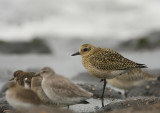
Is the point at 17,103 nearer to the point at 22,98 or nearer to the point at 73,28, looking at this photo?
the point at 22,98

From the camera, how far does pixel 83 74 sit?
17625 mm

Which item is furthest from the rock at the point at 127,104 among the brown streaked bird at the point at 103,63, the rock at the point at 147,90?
the rock at the point at 147,90

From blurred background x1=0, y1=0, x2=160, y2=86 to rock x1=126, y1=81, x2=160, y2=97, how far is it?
10567 mm

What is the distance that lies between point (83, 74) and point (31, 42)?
364 inches

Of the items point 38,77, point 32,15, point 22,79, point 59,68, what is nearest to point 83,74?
point 59,68

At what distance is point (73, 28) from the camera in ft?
97.7

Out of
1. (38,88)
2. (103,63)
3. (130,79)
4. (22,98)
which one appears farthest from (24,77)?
(130,79)

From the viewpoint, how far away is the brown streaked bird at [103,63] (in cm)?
980

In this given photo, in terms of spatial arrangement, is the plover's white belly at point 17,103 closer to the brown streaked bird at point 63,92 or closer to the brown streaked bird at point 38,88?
the brown streaked bird at point 63,92

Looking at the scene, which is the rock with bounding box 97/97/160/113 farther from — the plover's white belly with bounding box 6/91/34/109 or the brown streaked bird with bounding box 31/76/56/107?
the plover's white belly with bounding box 6/91/34/109

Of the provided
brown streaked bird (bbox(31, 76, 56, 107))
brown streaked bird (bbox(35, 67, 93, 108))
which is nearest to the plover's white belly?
brown streaked bird (bbox(35, 67, 93, 108))

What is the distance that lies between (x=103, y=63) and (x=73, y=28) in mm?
20109

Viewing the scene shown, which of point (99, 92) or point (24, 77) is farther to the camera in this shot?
point (99, 92)

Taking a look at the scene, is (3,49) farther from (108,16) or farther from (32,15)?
(108,16)
